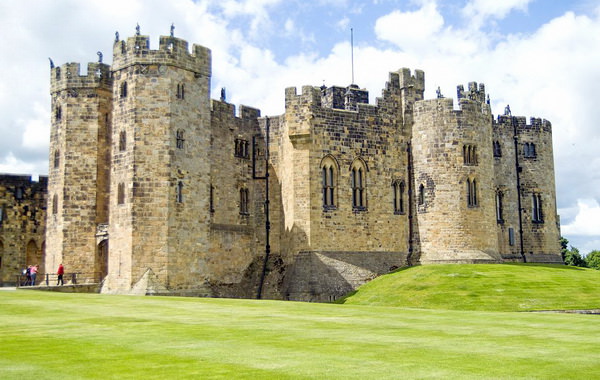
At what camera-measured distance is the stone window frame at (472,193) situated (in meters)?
42.1

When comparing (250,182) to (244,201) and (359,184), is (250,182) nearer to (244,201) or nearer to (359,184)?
(244,201)

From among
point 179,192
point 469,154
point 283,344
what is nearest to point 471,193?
point 469,154

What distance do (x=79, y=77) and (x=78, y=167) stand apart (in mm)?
5407

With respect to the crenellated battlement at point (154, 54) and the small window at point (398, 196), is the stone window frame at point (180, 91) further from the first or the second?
the small window at point (398, 196)

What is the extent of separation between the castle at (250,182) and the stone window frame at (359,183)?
0.29ft

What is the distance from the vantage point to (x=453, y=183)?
42.0 meters

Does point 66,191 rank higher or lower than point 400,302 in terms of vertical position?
higher

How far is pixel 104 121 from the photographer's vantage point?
40875mm

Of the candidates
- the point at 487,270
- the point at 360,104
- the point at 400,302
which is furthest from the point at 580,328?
the point at 360,104

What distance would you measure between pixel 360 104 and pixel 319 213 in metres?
7.60

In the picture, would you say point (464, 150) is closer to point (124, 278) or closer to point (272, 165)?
point (272, 165)

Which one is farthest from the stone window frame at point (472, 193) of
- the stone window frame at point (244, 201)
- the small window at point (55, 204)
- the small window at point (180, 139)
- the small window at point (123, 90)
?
the small window at point (55, 204)

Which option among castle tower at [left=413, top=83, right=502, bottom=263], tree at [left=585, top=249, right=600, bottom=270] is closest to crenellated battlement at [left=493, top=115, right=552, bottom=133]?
castle tower at [left=413, top=83, right=502, bottom=263]

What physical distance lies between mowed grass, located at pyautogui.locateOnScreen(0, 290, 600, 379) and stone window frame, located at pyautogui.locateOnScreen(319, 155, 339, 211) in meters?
15.8
